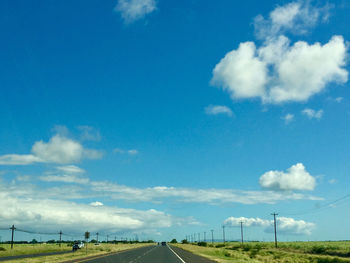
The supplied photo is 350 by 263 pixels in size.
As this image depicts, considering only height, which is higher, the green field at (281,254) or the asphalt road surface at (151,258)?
the asphalt road surface at (151,258)

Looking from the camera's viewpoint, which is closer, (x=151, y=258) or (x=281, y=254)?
(x=151, y=258)

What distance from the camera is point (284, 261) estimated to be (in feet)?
164

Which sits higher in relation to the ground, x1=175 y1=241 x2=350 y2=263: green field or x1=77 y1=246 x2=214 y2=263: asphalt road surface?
x1=77 y1=246 x2=214 y2=263: asphalt road surface

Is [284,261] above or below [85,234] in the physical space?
below

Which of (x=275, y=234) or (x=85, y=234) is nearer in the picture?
(x=85, y=234)

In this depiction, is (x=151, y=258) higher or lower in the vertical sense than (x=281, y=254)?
higher

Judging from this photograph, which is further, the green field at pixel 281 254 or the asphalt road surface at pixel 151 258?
the green field at pixel 281 254

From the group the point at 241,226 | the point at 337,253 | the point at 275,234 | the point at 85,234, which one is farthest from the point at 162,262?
the point at 241,226

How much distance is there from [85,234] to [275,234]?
6275cm

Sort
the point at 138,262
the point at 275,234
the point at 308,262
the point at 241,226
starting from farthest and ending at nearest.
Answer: the point at 241,226, the point at 275,234, the point at 308,262, the point at 138,262

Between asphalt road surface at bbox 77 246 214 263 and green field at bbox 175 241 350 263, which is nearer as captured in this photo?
asphalt road surface at bbox 77 246 214 263

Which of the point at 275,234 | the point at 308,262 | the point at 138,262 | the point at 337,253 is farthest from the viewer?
the point at 275,234

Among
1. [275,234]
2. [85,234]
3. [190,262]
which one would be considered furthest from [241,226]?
[190,262]

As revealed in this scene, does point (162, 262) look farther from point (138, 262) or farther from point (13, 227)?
point (13, 227)
